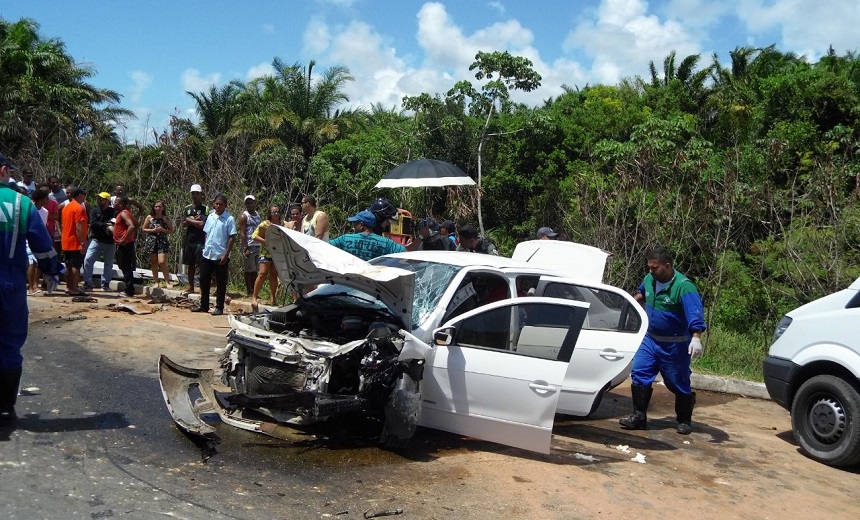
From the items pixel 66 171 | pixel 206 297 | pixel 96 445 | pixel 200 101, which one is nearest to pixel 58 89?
pixel 200 101

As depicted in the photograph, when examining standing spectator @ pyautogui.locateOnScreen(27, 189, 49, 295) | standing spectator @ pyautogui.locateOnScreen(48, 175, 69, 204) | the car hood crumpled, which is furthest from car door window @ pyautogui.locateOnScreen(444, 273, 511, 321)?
standing spectator @ pyautogui.locateOnScreen(48, 175, 69, 204)

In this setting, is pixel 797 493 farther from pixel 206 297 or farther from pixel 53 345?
pixel 206 297

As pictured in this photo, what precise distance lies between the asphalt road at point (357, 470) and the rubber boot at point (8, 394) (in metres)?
0.14

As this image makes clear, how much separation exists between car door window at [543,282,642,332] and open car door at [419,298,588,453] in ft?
3.98

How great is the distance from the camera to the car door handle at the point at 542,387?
243 inches

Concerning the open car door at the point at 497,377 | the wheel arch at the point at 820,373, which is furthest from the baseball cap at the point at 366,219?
the wheel arch at the point at 820,373

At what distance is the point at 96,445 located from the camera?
5.74 m

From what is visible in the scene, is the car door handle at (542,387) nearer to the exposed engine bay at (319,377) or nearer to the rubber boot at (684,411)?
the exposed engine bay at (319,377)

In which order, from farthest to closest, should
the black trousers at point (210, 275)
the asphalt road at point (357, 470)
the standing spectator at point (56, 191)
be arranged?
the standing spectator at point (56, 191), the black trousers at point (210, 275), the asphalt road at point (357, 470)

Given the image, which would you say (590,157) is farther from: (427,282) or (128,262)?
(427,282)

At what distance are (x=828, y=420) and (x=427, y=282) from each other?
3868 mm

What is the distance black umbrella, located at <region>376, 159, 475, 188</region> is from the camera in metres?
13.1

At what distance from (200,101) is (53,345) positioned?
25734 millimetres

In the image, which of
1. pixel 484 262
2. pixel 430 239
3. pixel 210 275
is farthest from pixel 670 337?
pixel 210 275
